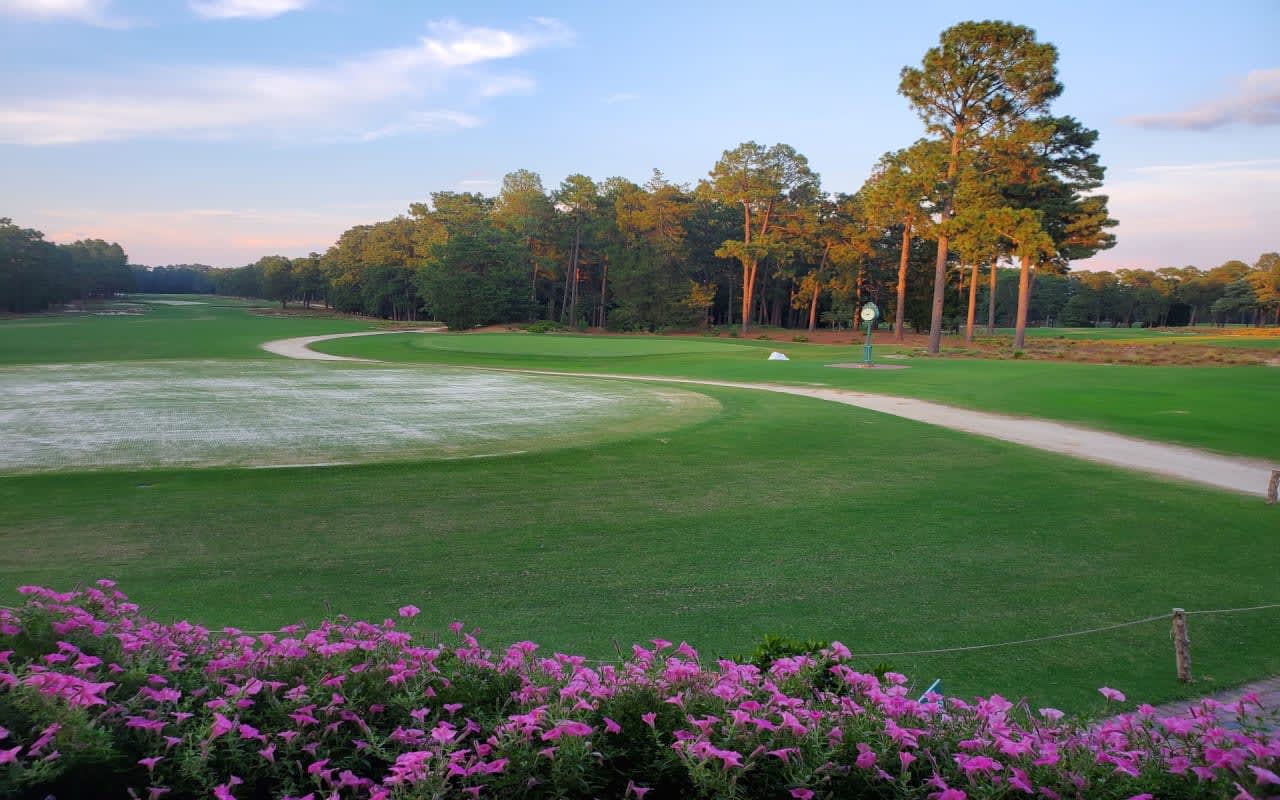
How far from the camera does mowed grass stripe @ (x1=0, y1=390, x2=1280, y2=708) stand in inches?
249

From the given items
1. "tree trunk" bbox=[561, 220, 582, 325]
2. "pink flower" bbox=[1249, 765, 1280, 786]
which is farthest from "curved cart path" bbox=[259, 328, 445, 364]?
"pink flower" bbox=[1249, 765, 1280, 786]

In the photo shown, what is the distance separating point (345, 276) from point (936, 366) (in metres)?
91.9

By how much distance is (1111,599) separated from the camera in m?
7.20

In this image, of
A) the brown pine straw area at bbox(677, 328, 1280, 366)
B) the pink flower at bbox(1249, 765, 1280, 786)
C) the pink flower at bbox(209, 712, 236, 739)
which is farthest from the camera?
the brown pine straw area at bbox(677, 328, 1280, 366)

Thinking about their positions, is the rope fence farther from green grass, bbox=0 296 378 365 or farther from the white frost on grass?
green grass, bbox=0 296 378 365

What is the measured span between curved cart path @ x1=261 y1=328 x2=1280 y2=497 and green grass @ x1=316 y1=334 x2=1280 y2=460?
35.6 inches

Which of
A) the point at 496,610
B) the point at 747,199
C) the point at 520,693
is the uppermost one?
the point at 747,199

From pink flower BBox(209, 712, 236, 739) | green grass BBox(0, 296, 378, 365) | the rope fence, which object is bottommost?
green grass BBox(0, 296, 378, 365)

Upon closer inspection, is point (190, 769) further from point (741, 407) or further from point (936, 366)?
point (936, 366)

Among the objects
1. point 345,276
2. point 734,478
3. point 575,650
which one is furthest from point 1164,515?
point 345,276

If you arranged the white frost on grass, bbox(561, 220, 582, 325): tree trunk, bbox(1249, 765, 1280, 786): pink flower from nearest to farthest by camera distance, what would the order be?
1. bbox(1249, 765, 1280, 786): pink flower
2. the white frost on grass
3. bbox(561, 220, 582, 325): tree trunk

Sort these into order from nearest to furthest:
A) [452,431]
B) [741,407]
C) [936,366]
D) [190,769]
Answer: [190,769] → [452,431] → [741,407] → [936,366]

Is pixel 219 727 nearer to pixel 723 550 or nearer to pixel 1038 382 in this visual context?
pixel 723 550

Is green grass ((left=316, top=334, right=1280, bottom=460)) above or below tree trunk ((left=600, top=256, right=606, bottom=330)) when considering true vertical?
below
